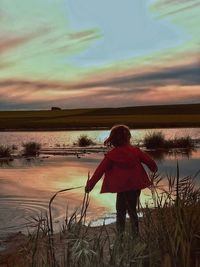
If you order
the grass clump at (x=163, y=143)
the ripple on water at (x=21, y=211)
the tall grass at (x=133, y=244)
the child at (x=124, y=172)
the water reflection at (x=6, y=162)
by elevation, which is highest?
the child at (x=124, y=172)

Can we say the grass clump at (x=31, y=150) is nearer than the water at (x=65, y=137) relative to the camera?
Yes

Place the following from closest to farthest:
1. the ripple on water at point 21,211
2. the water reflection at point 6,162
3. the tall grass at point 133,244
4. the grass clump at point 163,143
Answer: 1. the tall grass at point 133,244
2. the ripple on water at point 21,211
3. the water reflection at point 6,162
4. the grass clump at point 163,143

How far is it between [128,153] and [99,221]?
97.5 inches

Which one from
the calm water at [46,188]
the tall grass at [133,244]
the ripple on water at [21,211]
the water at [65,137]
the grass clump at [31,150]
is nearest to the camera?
the tall grass at [133,244]

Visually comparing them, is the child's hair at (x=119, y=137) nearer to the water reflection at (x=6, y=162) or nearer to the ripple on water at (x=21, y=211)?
the ripple on water at (x=21, y=211)

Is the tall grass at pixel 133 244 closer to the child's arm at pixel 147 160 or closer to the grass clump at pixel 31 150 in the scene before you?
Answer: the child's arm at pixel 147 160

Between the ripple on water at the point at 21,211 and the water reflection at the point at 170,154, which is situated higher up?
the water reflection at the point at 170,154

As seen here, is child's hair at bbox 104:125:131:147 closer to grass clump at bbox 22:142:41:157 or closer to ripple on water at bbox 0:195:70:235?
ripple on water at bbox 0:195:70:235

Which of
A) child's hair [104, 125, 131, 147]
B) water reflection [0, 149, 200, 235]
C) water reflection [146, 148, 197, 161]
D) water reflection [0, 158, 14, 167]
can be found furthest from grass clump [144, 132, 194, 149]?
child's hair [104, 125, 131, 147]

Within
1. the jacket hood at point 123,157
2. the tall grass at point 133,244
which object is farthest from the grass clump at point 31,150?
the tall grass at point 133,244

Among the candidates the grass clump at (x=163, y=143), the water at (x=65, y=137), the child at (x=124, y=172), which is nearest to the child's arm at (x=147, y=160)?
the child at (x=124, y=172)

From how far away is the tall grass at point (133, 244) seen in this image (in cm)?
414

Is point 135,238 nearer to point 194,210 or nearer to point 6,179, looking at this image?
point 194,210

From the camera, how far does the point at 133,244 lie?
4.44 metres
